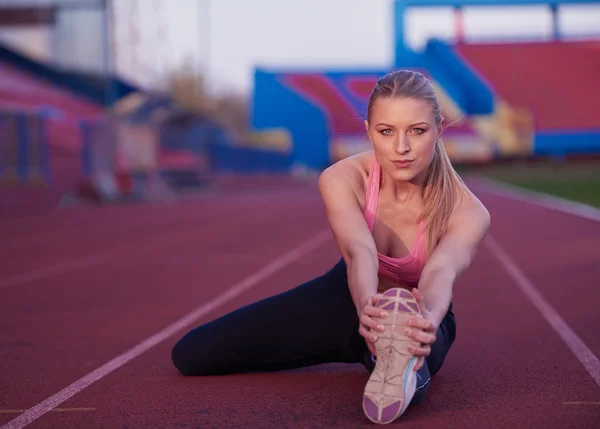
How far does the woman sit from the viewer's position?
137 inches

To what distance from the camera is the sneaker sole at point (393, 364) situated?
342 centimetres

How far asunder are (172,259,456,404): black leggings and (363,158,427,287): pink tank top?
0.26 m

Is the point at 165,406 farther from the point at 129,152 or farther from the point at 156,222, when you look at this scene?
the point at 129,152

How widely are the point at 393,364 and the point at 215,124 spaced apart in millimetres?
43860

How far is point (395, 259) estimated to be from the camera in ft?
13.4

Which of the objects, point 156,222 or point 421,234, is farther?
point 156,222

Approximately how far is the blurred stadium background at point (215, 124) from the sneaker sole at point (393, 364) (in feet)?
50.1

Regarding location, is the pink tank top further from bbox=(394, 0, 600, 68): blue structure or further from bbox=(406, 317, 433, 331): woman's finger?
bbox=(394, 0, 600, 68): blue structure

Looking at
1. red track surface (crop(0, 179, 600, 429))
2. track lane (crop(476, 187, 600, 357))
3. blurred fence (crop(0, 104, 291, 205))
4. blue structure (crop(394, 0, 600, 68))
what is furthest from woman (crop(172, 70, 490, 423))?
blurred fence (crop(0, 104, 291, 205))

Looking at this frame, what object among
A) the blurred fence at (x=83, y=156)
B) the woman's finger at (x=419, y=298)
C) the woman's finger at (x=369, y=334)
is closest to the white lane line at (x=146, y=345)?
the woman's finger at (x=369, y=334)

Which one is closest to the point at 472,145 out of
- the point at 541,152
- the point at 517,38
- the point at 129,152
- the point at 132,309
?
the point at 541,152

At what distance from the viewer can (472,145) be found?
1752 inches

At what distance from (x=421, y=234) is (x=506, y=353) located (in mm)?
1382

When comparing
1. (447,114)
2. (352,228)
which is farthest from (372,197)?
(447,114)
